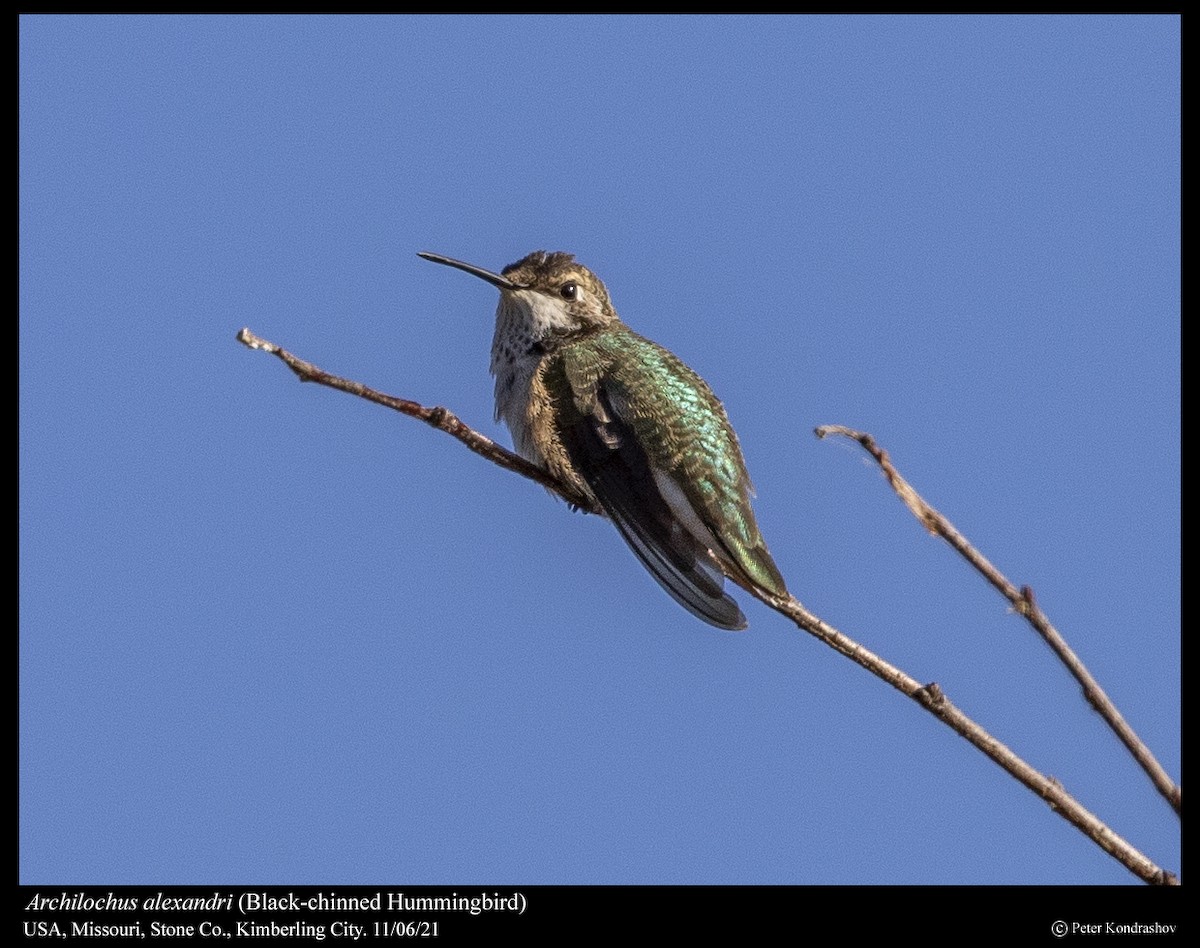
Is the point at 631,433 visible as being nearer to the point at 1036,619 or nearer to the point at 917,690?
the point at 917,690

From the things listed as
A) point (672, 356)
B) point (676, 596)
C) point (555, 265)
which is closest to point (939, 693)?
point (676, 596)

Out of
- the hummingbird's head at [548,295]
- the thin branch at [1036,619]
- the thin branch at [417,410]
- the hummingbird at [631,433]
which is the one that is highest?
the hummingbird's head at [548,295]

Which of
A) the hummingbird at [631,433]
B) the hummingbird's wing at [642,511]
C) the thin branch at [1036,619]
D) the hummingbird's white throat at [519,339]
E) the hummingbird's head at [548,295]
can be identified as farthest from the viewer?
the hummingbird's head at [548,295]

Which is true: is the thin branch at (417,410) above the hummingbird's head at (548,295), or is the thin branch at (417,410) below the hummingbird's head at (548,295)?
below

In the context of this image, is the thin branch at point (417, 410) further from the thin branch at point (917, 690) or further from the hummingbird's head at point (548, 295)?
the hummingbird's head at point (548, 295)

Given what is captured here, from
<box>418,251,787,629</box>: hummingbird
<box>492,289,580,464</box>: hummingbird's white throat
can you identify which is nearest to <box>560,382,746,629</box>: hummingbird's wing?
<box>418,251,787,629</box>: hummingbird

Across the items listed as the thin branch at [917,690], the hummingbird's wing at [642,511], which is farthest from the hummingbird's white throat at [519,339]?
the thin branch at [917,690]

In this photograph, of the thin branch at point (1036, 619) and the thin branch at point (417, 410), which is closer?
the thin branch at point (1036, 619)
